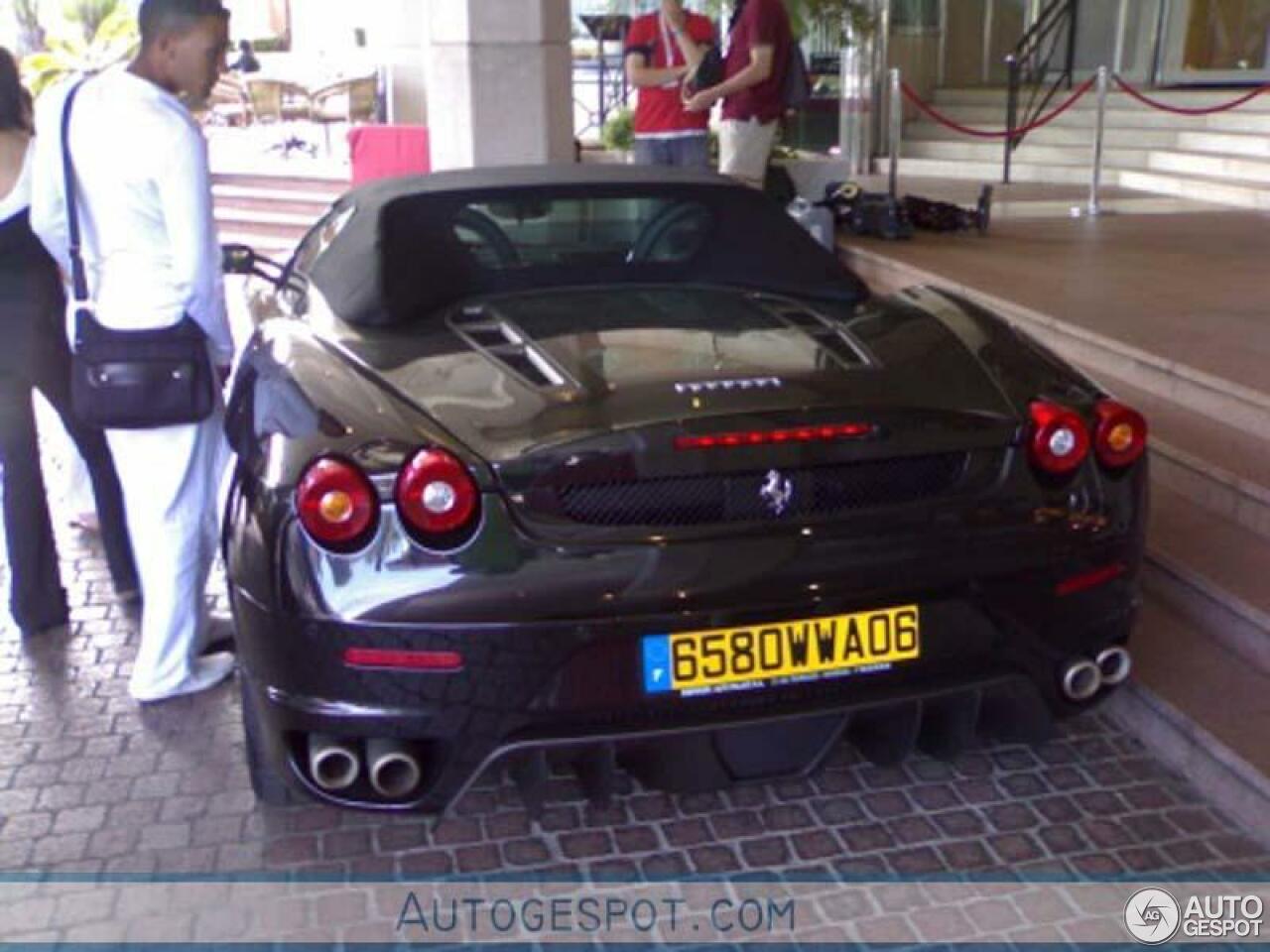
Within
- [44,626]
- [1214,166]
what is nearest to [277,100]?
[1214,166]

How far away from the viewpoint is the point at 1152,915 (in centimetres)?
266

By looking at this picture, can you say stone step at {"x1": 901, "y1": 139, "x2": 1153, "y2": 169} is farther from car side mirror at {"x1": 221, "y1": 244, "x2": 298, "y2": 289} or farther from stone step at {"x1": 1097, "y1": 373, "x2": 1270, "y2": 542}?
car side mirror at {"x1": 221, "y1": 244, "x2": 298, "y2": 289}

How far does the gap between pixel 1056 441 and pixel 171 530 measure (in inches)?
89.1

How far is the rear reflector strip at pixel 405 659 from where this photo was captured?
250 cm

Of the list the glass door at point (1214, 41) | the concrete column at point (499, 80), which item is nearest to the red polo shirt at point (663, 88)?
the concrete column at point (499, 80)

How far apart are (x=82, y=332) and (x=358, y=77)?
1597 centimetres

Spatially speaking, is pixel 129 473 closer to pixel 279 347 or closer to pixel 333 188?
pixel 279 347

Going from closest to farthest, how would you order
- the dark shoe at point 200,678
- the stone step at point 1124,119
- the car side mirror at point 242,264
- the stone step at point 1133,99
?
1. the dark shoe at point 200,678
2. the car side mirror at point 242,264
3. the stone step at point 1124,119
4. the stone step at point 1133,99

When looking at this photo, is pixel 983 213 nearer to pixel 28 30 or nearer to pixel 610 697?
pixel 610 697

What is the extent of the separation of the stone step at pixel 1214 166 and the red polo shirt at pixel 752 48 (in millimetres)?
5210

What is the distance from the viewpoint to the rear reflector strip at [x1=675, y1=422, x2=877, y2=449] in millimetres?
2547

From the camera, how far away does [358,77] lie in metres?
18.3

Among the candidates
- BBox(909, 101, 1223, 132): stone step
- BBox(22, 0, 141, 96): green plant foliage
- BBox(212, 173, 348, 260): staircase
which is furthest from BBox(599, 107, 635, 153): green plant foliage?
BBox(22, 0, 141, 96): green plant foliage

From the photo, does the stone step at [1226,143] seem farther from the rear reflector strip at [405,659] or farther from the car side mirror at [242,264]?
the rear reflector strip at [405,659]
